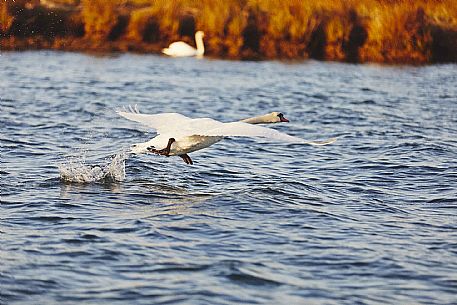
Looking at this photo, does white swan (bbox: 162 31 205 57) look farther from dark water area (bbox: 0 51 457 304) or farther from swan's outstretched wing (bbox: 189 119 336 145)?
swan's outstretched wing (bbox: 189 119 336 145)

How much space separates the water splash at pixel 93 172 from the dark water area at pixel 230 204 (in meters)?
0.03

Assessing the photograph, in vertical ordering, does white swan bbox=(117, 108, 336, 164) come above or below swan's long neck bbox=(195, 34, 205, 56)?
below

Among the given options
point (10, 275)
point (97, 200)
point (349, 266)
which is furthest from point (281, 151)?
point (10, 275)

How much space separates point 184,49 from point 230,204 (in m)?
17.8

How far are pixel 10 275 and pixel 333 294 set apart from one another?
282cm

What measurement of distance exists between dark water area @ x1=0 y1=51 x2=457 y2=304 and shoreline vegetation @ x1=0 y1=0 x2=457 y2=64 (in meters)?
8.83

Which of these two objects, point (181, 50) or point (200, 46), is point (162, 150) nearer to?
point (181, 50)

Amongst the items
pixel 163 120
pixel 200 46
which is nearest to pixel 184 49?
pixel 200 46

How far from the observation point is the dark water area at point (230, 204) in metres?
8.09

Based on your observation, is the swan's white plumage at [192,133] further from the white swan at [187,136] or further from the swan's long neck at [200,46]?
the swan's long neck at [200,46]

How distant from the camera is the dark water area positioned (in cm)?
809

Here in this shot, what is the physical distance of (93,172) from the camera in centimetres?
1248

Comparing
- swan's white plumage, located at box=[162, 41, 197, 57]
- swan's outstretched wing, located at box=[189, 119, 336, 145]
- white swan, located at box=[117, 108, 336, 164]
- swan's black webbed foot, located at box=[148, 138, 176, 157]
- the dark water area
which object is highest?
swan's white plumage, located at box=[162, 41, 197, 57]

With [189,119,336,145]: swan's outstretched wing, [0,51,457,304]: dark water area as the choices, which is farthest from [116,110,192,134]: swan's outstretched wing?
[189,119,336,145]: swan's outstretched wing
